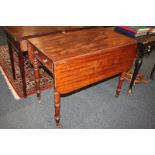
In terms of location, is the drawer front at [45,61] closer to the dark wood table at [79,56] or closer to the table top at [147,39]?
the dark wood table at [79,56]

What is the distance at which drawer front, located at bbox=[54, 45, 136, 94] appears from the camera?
50.9 inches

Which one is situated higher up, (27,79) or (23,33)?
(23,33)

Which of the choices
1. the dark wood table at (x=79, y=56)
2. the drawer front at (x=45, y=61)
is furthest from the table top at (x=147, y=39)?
the drawer front at (x=45, y=61)

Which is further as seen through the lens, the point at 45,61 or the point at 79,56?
the point at 45,61

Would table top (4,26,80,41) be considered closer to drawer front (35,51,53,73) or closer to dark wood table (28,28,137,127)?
dark wood table (28,28,137,127)

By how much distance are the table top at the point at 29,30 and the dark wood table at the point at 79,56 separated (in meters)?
0.11

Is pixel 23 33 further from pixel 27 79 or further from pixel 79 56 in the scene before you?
pixel 27 79

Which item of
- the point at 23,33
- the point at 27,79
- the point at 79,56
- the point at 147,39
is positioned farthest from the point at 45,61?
the point at 147,39

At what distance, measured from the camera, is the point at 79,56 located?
4.27 ft

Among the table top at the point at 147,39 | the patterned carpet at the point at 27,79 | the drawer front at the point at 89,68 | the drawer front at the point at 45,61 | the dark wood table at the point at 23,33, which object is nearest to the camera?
the drawer front at the point at 89,68

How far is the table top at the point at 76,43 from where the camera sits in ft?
4.36

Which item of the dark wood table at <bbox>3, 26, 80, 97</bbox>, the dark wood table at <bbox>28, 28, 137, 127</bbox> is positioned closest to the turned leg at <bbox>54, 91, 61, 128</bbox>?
the dark wood table at <bbox>28, 28, 137, 127</bbox>

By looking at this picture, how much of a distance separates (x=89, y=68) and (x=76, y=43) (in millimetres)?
283
